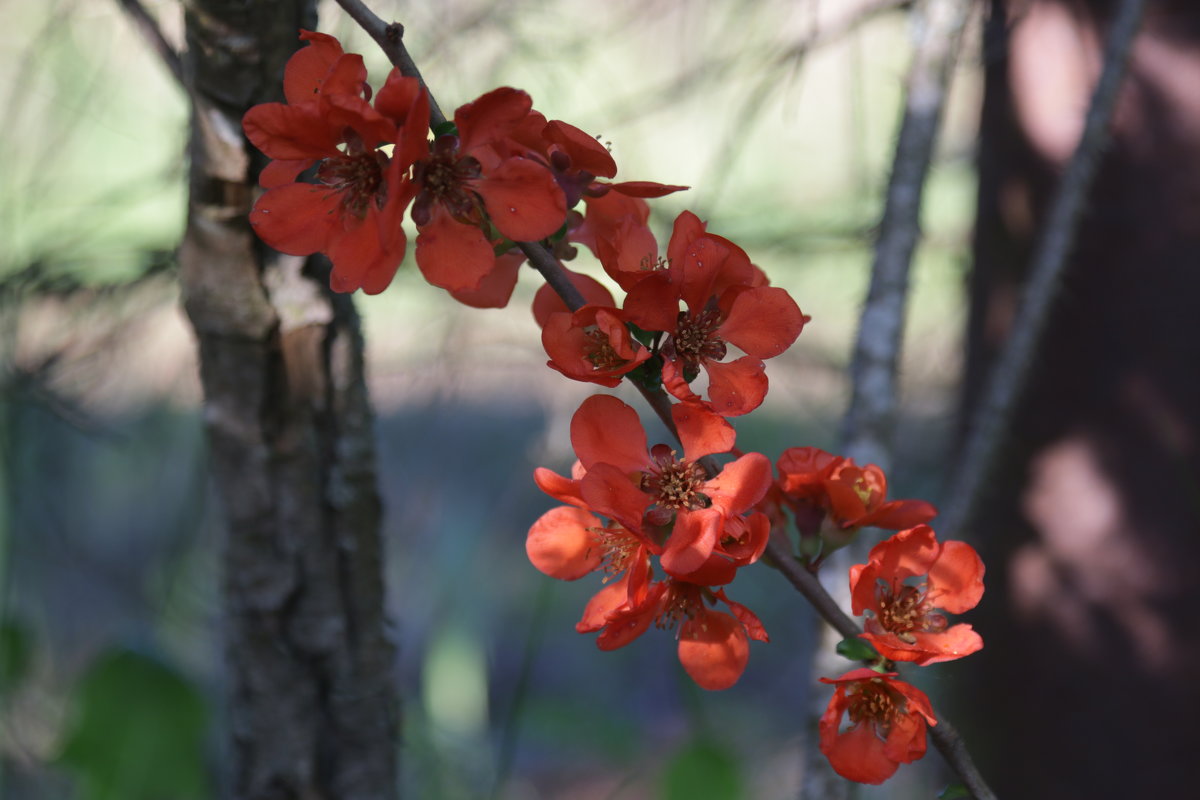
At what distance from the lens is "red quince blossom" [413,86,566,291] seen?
55 cm

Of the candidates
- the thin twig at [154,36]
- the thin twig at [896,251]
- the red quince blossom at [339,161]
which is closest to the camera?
the red quince blossom at [339,161]

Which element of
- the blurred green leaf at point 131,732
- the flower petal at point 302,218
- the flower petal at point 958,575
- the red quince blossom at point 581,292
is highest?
the red quince blossom at point 581,292

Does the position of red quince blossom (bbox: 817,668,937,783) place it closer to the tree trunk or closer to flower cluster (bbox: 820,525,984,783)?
flower cluster (bbox: 820,525,984,783)

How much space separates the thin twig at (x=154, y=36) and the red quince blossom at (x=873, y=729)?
0.81m

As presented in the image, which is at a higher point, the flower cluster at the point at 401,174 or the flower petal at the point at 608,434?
the flower cluster at the point at 401,174

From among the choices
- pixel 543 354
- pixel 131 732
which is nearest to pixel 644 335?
pixel 543 354

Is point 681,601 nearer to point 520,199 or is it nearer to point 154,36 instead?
point 520,199

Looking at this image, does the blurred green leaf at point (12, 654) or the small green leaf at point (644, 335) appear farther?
the blurred green leaf at point (12, 654)

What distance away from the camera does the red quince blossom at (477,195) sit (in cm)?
55

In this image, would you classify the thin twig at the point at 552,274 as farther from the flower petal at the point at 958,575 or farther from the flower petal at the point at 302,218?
the flower petal at the point at 958,575

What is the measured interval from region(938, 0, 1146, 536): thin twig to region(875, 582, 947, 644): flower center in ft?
1.63

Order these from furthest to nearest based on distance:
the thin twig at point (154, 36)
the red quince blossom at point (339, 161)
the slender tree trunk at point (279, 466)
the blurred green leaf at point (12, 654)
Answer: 1. the blurred green leaf at point (12, 654)
2. the thin twig at point (154, 36)
3. the slender tree trunk at point (279, 466)
4. the red quince blossom at point (339, 161)

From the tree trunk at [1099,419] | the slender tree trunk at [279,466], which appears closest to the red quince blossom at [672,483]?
the slender tree trunk at [279,466]

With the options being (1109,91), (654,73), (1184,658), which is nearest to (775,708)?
(1184,658)
